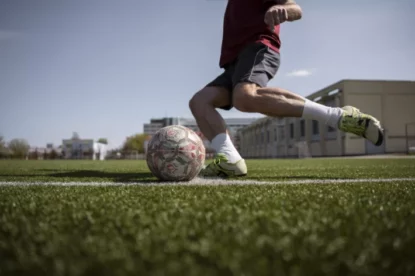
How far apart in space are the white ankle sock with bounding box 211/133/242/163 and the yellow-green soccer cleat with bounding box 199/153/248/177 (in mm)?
49

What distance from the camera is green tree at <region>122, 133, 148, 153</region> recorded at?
102m

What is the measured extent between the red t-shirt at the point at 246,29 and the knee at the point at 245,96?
0.57 meters

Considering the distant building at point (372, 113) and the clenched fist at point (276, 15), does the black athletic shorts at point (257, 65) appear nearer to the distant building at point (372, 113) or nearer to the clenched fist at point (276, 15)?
the clenched fist at point (276, 15)

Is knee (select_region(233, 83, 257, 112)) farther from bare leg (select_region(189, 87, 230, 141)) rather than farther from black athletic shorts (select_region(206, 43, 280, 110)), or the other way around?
bare leg (select_region(189, 87, 230, 141))

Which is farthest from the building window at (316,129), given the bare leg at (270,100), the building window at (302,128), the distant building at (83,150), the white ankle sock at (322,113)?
the distant building at (83,150)

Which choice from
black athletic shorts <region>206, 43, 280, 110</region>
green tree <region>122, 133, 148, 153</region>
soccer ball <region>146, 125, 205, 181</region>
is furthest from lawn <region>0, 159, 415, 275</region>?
green tree <region>122, 133, 148, 153</region>

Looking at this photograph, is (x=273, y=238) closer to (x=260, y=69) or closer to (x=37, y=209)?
(x=37, y=209)

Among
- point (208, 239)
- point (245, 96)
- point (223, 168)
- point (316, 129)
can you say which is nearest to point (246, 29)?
point (245, 96)

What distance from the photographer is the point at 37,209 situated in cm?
159

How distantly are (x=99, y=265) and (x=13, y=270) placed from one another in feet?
0.66

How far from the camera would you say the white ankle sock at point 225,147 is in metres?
3.65

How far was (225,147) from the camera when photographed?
372 centimetres

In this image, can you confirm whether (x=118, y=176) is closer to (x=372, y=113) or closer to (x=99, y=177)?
(x=99, y=177)

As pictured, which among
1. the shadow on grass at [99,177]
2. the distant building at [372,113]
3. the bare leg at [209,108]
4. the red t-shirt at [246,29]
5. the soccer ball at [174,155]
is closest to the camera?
the soccer ball at [174,155]
